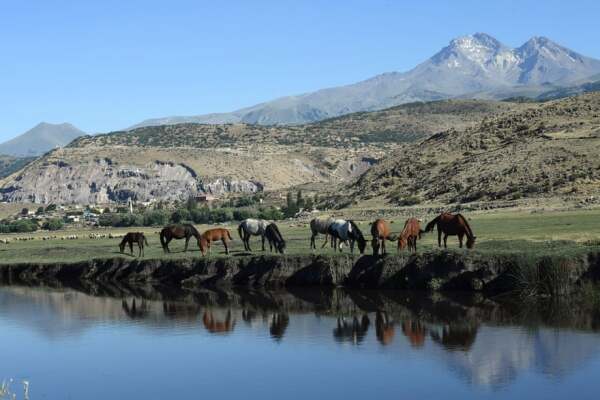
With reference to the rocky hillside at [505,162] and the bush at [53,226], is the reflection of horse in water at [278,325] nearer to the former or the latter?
the rocky hillside at [505,162]

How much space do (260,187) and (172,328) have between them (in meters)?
166

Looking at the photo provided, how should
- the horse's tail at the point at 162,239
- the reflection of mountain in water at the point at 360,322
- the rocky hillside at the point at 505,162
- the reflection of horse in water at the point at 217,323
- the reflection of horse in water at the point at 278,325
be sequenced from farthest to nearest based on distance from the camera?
the rocky hillside at the point at 505,162 → the horse's tail at the point at 162,239 → the reflection of horse in water at the point at 217,323 → the reflection of horse in water at the point at 278,325 → the reflection of mountain in water at the point at 360,322

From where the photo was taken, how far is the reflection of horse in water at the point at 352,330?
3034cm

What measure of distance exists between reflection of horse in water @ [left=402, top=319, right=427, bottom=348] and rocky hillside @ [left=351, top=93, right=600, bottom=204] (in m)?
41.8

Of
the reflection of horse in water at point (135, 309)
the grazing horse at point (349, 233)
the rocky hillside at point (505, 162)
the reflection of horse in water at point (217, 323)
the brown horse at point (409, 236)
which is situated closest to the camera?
the reflection of horse in water at point (217, 323)

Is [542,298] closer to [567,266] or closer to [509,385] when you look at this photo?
[567,266]

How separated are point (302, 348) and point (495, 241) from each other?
15.1 meters

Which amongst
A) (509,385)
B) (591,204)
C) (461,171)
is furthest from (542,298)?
(461,171)

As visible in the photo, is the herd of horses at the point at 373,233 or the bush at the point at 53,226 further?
the bush at the point at 53,226

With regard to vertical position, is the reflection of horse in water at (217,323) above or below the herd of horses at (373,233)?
below

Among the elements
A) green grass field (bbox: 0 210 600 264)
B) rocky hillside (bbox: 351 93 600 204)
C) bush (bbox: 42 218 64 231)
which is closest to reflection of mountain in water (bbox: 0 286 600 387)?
green grass field (bbox: 0 210 600 264)

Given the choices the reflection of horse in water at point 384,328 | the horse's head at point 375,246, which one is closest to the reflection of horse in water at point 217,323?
the reflection of horse in water at point 384,328

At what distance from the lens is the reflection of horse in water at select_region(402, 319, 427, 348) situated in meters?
29.4

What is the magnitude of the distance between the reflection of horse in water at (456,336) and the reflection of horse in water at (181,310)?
10.5m
